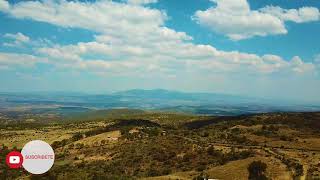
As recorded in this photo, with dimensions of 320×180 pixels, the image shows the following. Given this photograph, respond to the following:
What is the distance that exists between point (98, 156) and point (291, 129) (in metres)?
52.6

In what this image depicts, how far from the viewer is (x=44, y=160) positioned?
54.4 ft

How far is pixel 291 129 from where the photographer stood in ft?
340

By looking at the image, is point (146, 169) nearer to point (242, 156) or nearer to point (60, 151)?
point (242, 156)

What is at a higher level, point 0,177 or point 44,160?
point 44,160

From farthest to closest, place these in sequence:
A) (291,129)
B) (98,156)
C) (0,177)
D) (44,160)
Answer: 1. (291,129)
2. (98,156)
3. (0,177)
4. (44,160)

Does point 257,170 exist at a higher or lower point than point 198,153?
higher

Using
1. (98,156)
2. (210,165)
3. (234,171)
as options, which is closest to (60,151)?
(98,156)

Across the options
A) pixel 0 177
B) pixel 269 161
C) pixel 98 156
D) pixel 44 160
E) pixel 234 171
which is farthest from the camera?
pixel 98 156

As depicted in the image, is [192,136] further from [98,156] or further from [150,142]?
[98,156]

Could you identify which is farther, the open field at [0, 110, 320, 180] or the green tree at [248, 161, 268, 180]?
the open field at [0, 110, 320, 180]

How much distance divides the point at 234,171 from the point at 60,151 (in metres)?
63.9

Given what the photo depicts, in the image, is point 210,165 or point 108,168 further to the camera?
point 108,168

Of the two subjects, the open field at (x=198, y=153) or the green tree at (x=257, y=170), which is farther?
the open field at (x=198, y=153)

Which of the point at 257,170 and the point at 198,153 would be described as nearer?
the point at 257,170
